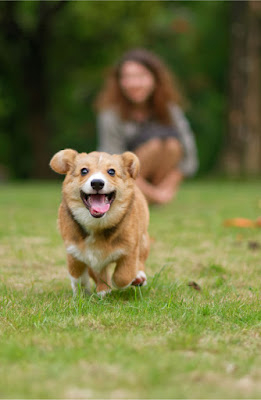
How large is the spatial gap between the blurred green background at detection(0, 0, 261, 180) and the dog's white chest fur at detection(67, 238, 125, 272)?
41.9 ft

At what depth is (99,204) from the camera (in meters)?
3.07

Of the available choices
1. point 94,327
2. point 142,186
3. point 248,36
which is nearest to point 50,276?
point 94,327

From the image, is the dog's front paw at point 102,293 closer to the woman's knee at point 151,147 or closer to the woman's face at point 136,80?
the woman's face at point 136,80

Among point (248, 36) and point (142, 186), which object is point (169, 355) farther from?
point (248, 36)

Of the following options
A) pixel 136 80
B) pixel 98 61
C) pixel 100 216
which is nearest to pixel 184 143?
pixel 136 80

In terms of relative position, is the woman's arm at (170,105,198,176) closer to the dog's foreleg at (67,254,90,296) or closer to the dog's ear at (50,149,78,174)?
the dog's ear at (50,149,78,174)

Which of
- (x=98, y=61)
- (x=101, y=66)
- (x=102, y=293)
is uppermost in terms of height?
(x=98, y=61)

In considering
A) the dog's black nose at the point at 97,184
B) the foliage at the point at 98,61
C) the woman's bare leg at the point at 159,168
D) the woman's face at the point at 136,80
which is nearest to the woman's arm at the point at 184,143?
the woman's bare leg at the point at 159,168

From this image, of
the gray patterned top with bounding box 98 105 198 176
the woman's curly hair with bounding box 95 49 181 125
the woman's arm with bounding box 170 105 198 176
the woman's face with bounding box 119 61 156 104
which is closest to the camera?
the woman's face with bounding box 119 61 156 104

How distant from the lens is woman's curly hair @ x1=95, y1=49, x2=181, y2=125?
23.4ft

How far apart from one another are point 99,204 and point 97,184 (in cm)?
12

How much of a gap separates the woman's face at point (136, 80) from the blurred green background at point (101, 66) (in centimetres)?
888

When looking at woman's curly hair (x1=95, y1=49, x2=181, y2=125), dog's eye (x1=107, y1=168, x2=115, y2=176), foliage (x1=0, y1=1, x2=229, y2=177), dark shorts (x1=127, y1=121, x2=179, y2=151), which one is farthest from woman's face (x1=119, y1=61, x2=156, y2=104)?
foliage (x1=0, y1=1, x2=229, y2=177)

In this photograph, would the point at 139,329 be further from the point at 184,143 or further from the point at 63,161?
the point at 184,143
